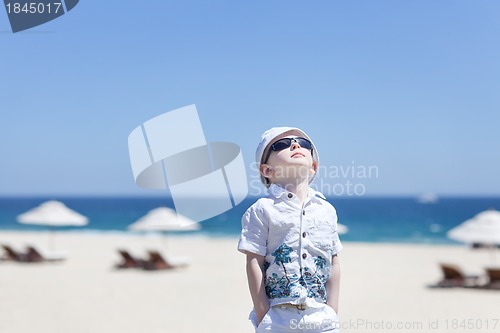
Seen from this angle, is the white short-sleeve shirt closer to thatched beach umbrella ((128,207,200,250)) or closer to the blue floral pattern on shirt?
the blue floral pattern on shirt

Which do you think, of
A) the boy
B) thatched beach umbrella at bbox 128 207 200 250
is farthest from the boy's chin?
thatched beach umbrella at bbox 128 207 200 250

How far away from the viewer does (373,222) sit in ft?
203

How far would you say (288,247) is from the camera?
3.13 m

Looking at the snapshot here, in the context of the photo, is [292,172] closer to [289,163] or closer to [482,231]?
[289,163]

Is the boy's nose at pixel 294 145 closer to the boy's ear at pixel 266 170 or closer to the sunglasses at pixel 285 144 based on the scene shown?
the sunglasses at pixel 285 144

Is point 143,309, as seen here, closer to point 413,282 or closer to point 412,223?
point 413,282

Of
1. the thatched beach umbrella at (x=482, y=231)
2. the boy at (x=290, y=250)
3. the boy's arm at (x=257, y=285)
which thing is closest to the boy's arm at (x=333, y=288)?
the boy at (x=290, y=250)

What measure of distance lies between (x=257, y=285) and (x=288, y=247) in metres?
0.28

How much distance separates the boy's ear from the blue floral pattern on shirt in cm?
48

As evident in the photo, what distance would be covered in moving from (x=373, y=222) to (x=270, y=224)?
199ft

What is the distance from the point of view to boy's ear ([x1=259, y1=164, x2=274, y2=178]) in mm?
3369

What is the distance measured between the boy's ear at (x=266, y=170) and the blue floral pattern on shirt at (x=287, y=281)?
0.48 metres

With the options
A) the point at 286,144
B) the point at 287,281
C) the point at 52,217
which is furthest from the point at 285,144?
the point at 52,217

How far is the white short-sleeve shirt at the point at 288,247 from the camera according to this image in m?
3.11
